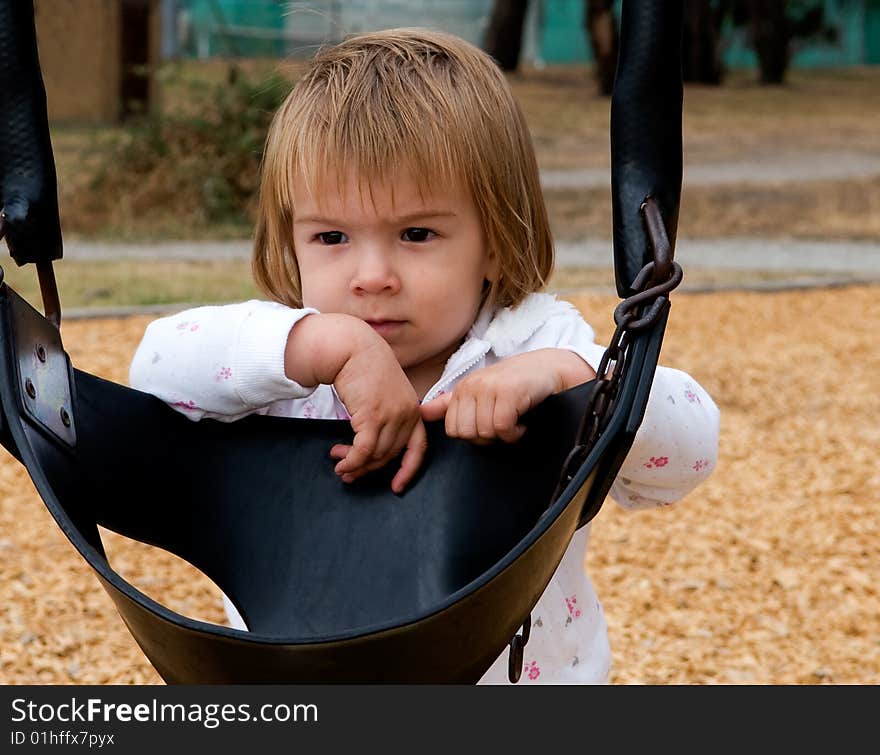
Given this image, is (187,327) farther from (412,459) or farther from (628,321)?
(628,321)

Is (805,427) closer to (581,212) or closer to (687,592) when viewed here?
(687,592)

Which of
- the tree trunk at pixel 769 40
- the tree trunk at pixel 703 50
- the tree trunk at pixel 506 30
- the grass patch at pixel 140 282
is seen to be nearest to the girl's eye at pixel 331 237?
the grass patch at pixel 140 282

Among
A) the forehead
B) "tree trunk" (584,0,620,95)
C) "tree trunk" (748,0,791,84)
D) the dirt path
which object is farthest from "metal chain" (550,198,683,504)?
"tree trunk" (748,0,791,84)

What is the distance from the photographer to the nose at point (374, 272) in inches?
47.3

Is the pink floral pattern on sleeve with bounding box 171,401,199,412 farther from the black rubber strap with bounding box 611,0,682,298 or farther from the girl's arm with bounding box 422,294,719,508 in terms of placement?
the black rubber strap with bounding box 611,0,682,298

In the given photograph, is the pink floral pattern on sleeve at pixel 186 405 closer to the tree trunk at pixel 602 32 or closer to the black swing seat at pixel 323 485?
the black swing seat at pixel 323 485

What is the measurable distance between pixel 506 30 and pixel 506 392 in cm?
1009

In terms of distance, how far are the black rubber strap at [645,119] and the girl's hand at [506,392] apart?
0.43 feet

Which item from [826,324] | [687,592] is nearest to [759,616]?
[687,592]

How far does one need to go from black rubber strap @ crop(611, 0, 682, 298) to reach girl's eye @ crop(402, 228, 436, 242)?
0.69 feet

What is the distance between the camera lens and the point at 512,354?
1.30 meters

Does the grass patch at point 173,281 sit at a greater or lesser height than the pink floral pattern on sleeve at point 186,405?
lesser

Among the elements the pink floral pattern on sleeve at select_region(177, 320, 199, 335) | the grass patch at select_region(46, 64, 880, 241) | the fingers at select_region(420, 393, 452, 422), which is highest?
the pink floral pattern on sleeve at select_region(177, 320, 199, 335)

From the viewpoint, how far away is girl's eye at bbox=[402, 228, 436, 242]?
1229 mm
